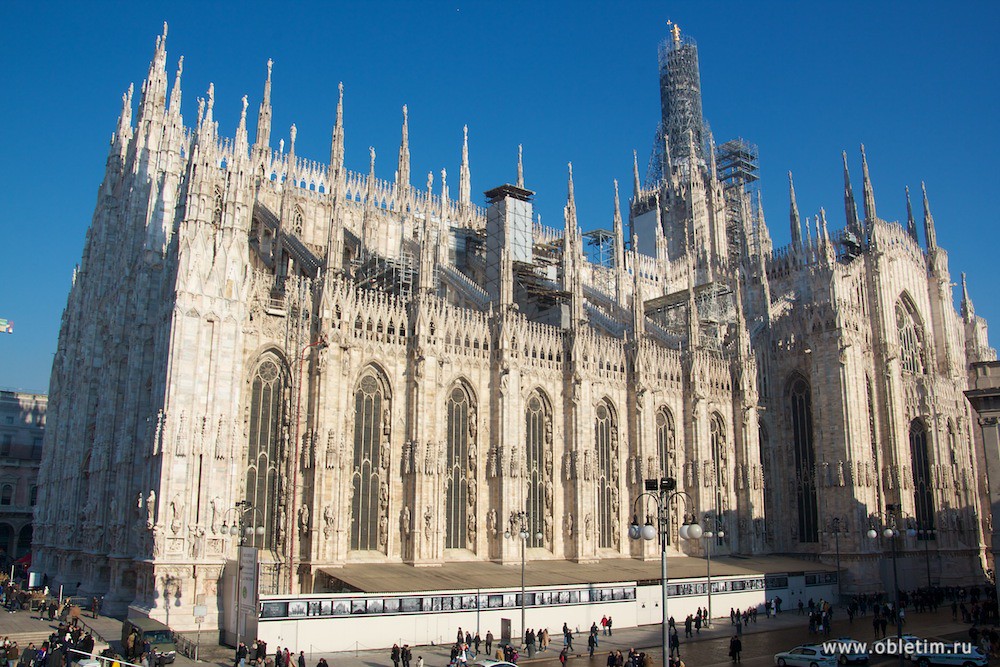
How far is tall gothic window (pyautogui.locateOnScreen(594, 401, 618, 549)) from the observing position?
52.3 metres

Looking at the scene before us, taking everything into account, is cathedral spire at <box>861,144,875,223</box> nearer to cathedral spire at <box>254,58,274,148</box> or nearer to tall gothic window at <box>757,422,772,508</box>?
tall gothic window at <box>757,422,772,508</box>

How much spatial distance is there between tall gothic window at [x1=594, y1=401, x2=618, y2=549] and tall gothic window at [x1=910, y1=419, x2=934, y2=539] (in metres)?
29.0

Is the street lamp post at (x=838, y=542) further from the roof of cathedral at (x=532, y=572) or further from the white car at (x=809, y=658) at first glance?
the white car at (x=809, y=658)

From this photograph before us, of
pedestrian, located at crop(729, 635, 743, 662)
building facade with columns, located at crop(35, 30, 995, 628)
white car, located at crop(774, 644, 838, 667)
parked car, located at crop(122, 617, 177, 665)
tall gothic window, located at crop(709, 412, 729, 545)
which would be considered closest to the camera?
parked car, located at crop(122, 617, 177, 665)

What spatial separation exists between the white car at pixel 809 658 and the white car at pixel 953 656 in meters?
3.38

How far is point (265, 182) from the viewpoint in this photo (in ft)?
194

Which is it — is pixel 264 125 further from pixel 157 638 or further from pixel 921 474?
pixel 921 474

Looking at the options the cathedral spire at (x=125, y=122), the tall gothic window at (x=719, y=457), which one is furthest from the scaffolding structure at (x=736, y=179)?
the cathedral spire at (x=125, y=122)

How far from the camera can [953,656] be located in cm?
3042

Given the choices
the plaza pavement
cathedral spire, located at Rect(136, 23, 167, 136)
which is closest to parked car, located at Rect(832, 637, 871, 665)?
the plaza pavement

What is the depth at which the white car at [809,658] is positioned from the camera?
30.1 m

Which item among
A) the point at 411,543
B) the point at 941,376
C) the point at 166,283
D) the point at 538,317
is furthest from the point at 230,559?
the point at 941,376

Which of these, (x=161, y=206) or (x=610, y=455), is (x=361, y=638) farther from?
(x=161, y=206)

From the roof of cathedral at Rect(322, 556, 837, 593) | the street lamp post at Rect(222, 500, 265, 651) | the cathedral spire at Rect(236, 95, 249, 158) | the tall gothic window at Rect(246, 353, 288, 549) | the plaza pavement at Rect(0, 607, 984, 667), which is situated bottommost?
the plaza pavement at Rect(0, 607, 984, 667)
